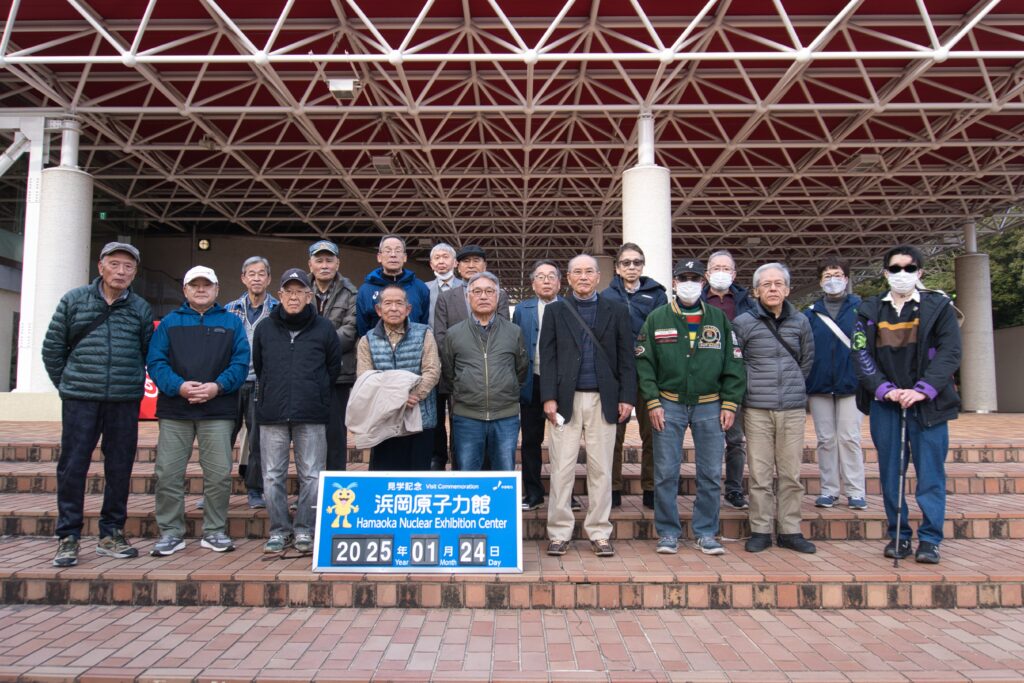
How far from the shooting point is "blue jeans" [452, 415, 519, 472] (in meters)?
4.41

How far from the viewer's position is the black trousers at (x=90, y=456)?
420 centimetres

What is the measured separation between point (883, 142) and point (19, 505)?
52.9 ft

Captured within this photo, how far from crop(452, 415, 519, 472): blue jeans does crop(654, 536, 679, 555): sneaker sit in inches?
45.3

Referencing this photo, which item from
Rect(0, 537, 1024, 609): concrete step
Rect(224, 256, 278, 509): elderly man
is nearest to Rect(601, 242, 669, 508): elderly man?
Rect(0, 537, 1024, 609): concrete step

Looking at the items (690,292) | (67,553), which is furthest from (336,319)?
(690,292)

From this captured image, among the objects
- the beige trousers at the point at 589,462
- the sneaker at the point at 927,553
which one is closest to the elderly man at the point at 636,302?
the beige trousers at the point at 589,462

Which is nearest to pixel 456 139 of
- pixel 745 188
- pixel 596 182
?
pixel 596 182

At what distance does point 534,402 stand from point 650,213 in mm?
7340

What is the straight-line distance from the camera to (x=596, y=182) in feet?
58.5

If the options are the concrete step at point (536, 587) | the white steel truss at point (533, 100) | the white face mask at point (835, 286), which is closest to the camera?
the concrete step at point (536, 587)

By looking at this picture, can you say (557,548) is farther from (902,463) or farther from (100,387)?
(100,387)

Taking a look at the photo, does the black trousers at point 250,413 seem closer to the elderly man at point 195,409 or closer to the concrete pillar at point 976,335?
the elderly man at point 195,409

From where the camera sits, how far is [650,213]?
11.3 meters

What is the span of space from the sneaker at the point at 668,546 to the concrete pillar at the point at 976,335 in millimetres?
19526
